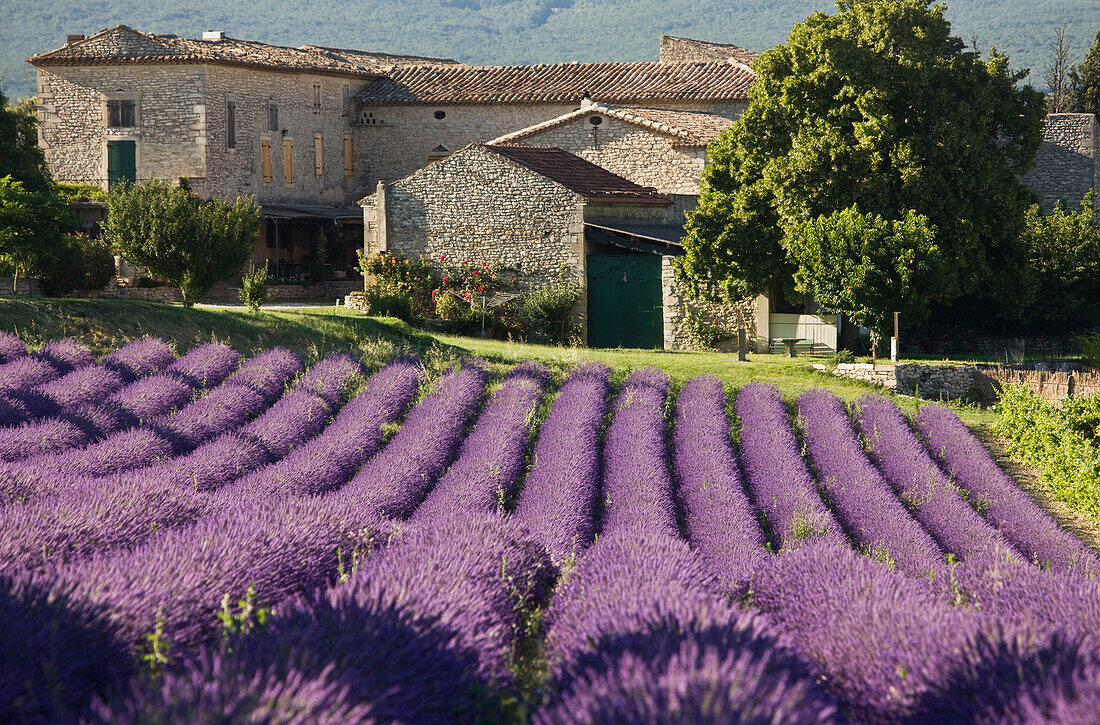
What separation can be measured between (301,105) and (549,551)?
27.8 m

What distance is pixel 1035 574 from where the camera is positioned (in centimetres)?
444

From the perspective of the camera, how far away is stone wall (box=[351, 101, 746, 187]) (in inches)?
1227

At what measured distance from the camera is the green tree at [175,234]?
15.1m

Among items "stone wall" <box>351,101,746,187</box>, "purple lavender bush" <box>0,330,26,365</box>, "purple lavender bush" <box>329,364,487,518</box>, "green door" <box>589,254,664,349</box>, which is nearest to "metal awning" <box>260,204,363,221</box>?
"stone wall" <box>351,101,746,187</box>

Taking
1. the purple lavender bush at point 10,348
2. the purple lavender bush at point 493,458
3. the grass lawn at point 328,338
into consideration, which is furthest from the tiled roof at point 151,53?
the purple lavender bush at point 493,458

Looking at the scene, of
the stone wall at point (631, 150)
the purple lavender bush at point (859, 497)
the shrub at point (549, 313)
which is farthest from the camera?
the stone wall at point (631, 150)

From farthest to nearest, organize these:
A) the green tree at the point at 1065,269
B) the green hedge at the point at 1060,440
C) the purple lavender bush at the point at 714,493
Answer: the green tree at the point at 1065,269
the green hedge at the point at 1060,440
the purple lavender bush at the point at 714,493

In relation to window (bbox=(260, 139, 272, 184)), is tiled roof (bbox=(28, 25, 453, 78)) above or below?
above

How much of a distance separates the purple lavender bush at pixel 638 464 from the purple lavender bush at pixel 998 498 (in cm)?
267

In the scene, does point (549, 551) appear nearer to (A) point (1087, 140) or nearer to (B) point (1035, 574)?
(B) point (1035, 574)

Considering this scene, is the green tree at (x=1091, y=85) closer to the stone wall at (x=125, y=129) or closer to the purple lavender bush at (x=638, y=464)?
the purple lavender bush at (x=638, y=464)

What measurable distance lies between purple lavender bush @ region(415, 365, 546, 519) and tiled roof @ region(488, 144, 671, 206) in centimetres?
821

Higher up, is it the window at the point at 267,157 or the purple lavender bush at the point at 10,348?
the window at the point at 267,157

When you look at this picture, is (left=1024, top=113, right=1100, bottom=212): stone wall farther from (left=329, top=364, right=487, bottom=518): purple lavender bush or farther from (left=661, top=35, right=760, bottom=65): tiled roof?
(left=329, top=364, right=487, bottom=518): purple lavender bush
